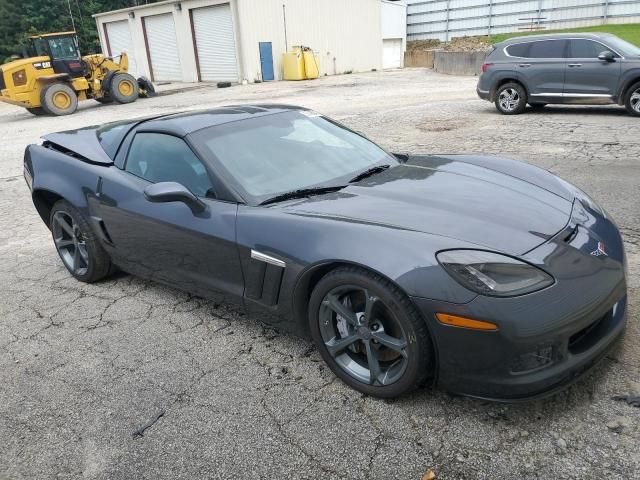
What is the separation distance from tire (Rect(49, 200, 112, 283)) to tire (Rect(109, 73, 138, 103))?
15.4 meters

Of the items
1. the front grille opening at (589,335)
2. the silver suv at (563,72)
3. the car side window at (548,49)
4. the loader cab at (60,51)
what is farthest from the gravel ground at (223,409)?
the loader cab at (60,51)

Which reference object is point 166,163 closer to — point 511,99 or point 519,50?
point 511,99

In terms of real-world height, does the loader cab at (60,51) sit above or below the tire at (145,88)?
above

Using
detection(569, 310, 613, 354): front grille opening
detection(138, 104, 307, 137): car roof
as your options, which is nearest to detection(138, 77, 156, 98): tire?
detection(138, 104, 307, 137): car roof

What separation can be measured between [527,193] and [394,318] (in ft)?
3.70

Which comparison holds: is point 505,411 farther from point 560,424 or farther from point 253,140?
point 253,140

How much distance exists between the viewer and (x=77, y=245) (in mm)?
4047

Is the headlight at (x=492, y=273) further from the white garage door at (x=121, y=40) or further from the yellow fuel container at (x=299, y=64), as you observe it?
the white garage door at (x=121, y=40)

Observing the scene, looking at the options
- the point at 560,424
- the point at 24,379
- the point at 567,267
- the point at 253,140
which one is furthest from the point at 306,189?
the point at 24,379

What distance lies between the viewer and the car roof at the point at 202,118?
130 inches

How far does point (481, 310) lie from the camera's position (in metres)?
Result: 2.01

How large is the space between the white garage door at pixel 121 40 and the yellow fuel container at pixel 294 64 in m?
10.6

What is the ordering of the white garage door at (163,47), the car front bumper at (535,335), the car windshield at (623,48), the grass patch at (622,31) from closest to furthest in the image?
the car front bumper at (535,335)
the car windshield at (623,48)
the grass patch at (622,31)
the white garage door at (163,47)

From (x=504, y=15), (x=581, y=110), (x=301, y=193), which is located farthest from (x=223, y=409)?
(x=504, y=15)
